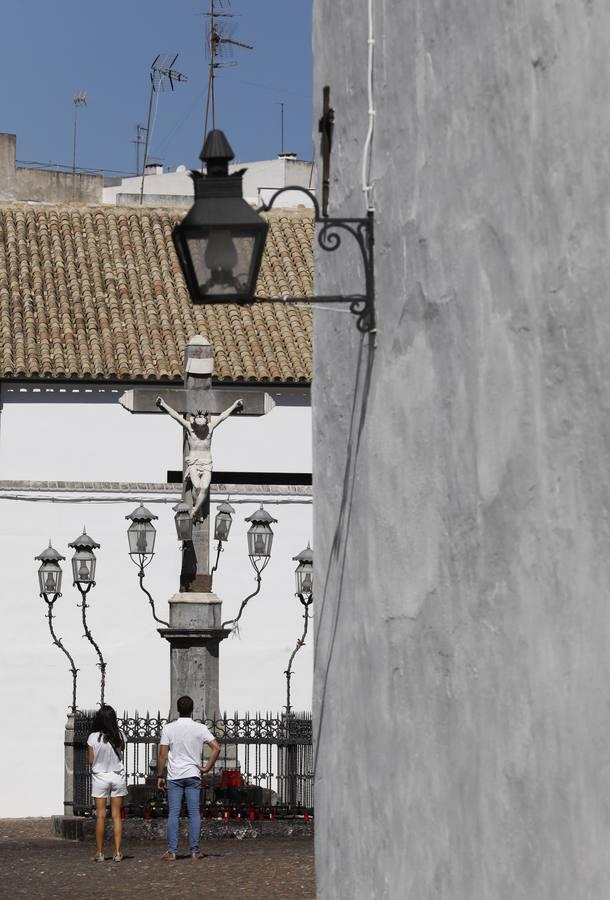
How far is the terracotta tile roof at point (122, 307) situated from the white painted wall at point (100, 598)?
2.52 ft

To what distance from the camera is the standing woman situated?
44.2 feet

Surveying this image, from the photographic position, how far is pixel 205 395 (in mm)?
16844

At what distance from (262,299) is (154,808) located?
1240cm

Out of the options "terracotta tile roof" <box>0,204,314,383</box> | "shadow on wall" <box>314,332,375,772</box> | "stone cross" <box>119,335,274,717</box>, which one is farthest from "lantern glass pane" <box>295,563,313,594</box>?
"shadow on wall" <box>314,332,375,772</box>

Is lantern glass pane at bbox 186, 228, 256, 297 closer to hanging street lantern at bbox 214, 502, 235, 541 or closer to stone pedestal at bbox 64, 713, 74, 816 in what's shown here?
stone pedestal at bbox 64, 713, 74, 816

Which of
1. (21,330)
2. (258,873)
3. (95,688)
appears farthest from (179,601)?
(21,330)

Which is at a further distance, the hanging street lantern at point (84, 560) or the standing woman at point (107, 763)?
the hanging street lantern at point (84, 560)

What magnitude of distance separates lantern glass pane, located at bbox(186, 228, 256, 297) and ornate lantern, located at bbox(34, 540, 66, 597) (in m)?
15.5

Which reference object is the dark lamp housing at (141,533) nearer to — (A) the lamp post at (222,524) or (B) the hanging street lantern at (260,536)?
(B) the hanging street lantern at (260,536)

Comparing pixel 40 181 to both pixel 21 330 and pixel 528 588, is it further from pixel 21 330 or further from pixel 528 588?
pixel 528 588

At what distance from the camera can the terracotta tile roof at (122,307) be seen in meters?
25.3

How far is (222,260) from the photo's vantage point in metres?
5.11

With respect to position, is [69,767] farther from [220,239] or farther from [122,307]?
[220,239]

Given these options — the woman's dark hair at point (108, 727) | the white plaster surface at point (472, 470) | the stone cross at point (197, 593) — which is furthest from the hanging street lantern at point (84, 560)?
the white plaster surface at point (472, 470)
